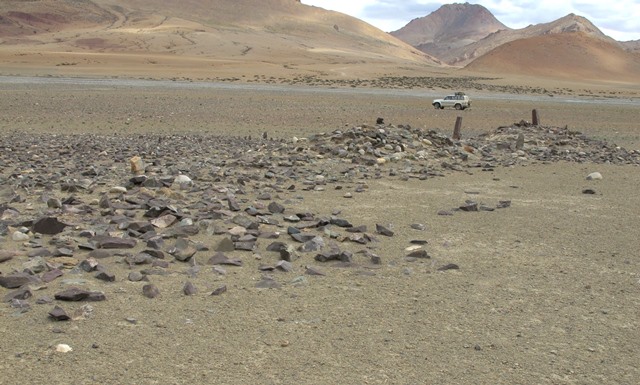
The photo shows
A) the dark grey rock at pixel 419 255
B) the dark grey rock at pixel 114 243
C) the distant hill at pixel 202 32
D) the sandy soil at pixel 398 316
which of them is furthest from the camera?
the distant hill at pixel 202 32

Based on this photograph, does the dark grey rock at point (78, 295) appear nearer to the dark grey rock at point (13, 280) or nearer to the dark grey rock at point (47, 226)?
the dark grey rock at point (13, 280)

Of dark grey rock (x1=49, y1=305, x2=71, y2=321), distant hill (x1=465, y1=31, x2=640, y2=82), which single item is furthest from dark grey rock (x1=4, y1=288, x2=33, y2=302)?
distant hill (x1=465, y1=31, x2=640, y2=82)

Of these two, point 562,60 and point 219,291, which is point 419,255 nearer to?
point 219,291

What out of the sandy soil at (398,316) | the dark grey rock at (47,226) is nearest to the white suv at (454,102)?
the sandy soil at (398,316)

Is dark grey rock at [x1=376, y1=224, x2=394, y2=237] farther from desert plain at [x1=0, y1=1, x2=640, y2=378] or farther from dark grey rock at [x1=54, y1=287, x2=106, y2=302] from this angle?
dark grey rock at [x1=54, y1=287, x2=106, y2=302]

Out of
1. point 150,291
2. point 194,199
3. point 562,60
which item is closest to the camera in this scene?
point 150,291

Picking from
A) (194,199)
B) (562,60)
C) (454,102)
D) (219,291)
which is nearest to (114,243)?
(219,291)

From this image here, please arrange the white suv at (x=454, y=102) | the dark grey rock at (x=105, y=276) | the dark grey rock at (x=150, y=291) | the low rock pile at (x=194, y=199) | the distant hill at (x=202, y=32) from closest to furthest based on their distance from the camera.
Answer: the dark grey rock at (x=150, y=291)
the dark grey rock at (x=105, y=276)
the low rock pile at (x=194, y=199)
the white suv at (x=454, y=102)
the distant hill at (x=202, y=32)

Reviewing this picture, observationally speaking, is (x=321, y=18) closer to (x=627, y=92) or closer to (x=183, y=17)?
(x=183, y=17)

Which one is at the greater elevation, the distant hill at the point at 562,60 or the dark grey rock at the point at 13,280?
the distant hill at the point at 562,60

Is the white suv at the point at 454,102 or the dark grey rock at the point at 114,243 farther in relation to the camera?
the white suv at the point at 454,102

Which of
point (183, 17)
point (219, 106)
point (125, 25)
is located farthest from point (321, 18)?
point (219, 106)

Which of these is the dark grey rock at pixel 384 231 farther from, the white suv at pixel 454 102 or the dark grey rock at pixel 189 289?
the white suv at pixel 454 102

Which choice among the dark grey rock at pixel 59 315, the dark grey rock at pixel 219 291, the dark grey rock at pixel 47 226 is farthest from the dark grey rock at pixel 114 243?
the dark grey rock at pixel 59 315
